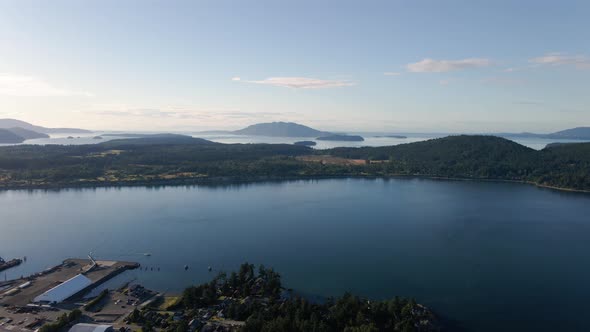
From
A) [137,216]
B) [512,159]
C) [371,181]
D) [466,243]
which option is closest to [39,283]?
[137,216]

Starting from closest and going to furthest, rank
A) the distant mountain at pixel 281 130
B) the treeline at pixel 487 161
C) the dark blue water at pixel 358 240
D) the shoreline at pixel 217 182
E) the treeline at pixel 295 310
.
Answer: the treeline at pixel 295 310 < the dark blue water at pixel 358 240 < the shoreline at pixel 217 182 < the treeline at pixel 487 161 < the distant mountain at pixel 281 130

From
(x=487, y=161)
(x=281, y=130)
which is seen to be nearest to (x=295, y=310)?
(x=487, y=161)

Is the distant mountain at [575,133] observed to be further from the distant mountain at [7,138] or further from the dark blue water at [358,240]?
the distant mountain at [7,138]

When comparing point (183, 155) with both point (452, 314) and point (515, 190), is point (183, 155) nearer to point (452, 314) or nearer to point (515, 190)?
point (515, 190)

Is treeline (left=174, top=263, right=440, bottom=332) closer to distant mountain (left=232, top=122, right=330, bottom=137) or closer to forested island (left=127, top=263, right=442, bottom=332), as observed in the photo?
forested island (left=127, top=263, right=442, bottom=332)

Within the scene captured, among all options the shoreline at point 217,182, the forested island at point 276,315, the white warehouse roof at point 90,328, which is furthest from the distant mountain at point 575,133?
the white warehouse roof at point 90,328

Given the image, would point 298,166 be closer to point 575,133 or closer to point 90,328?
point 90,328
